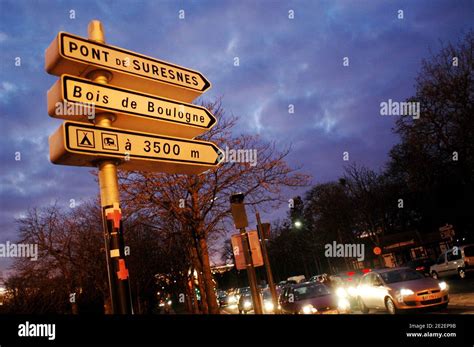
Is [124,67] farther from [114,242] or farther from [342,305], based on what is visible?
[342,305]

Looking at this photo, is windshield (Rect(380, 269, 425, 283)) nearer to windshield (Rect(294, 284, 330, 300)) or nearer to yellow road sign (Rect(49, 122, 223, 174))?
windshield (Rect(294, 284, 330, 300))

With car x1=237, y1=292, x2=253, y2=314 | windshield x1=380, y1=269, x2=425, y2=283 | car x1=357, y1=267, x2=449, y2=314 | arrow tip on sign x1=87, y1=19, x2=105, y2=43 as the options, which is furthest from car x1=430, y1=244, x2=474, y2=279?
arrow tip on sign x1=87, y1=19, x2=105, y2=43

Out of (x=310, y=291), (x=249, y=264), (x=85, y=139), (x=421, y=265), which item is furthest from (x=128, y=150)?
(x=421, y=265)

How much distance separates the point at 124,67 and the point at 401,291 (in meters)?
10.8

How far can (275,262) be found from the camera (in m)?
76.1

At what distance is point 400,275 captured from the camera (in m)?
13.4

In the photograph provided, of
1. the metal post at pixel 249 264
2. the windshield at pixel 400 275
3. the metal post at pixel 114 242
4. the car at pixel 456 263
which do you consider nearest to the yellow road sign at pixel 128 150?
the metal post at pixel 114 242

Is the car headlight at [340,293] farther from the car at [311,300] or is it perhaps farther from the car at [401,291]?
the car at [401,291]

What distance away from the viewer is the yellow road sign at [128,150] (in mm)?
3967

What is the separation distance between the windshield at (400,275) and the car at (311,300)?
6.18 feet

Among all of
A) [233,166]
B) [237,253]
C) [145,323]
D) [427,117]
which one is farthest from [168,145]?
[427,117]

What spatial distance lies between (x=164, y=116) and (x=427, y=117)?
75.5 ft

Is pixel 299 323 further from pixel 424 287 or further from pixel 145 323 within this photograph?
pixel 424 287

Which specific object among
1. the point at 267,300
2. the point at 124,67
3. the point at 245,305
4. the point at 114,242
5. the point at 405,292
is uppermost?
the point at 124,67
